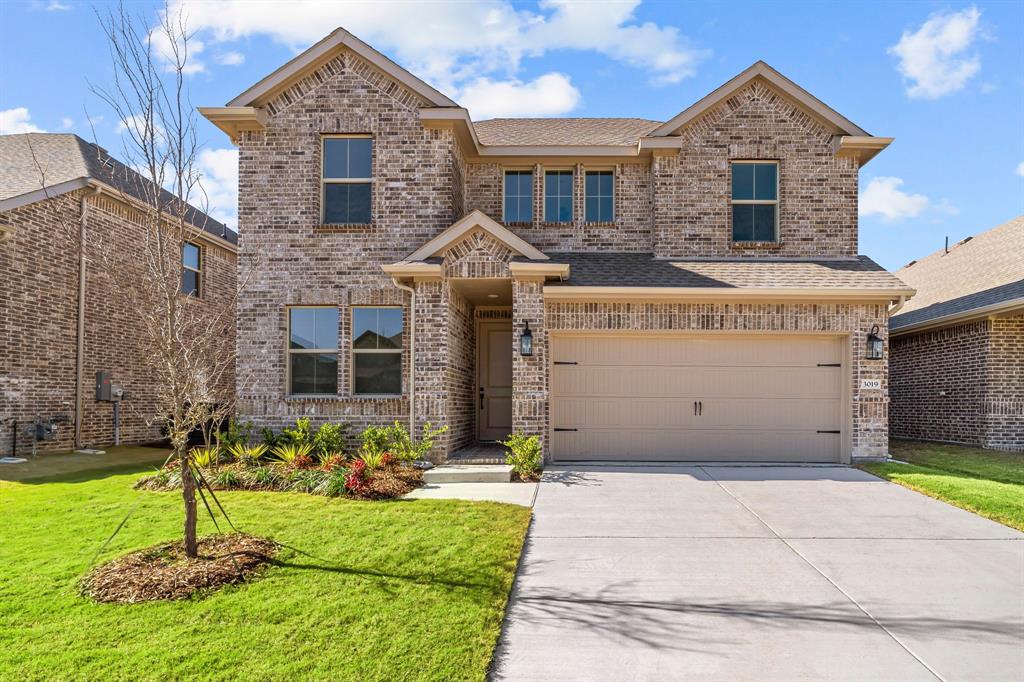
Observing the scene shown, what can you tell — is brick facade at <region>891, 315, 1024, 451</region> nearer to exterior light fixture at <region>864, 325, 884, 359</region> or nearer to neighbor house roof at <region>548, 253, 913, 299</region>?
neighbor house roof at <region>548, 253, 913, 299</region>

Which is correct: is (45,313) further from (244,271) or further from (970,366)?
(970,366)

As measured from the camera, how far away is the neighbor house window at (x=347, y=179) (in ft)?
38.8

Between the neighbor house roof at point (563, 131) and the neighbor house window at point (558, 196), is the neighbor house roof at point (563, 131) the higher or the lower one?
the higher one

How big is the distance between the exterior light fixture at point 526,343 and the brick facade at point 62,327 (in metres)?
5.11

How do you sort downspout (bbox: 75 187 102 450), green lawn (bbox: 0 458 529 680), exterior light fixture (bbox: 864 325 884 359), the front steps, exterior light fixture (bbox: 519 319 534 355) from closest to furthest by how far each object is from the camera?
1. green lawn (bbox: 0 458 529 680)
2. the front steps
3. exterior light fixture (bbox: 519 319 534 355)
4. exterior light fixture (bbox: 864 325 884 359)
5. downspout (bbox: 75 187 102 450)

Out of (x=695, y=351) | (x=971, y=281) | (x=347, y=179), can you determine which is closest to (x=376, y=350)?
(x=347, y=179)

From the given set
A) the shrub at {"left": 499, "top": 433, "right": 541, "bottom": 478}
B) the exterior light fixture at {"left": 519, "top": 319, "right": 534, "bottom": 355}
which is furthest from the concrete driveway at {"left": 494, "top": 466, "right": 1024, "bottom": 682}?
the exterior light fixture at {"left": 519, "top": 319, "right": 534, "bottom": 355}

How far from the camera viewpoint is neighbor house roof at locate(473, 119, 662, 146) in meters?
13.4

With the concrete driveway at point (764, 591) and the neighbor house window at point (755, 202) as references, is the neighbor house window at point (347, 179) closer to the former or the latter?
the concrete driveway at point (764, 591)

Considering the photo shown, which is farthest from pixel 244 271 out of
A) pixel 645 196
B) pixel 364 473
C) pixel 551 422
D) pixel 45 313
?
pixel 645 196

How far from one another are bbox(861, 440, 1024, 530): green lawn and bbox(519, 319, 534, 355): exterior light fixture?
570 cm

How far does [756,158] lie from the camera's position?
12.5 metres

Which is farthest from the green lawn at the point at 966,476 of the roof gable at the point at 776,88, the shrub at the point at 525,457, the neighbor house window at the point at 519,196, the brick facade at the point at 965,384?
the neighbor house window at the point at 519,196

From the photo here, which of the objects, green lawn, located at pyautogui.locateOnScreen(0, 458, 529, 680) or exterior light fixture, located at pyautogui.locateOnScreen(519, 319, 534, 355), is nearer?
green lawn, located at pyautogui.locateOnScreen(0, 458, 529, 680)
